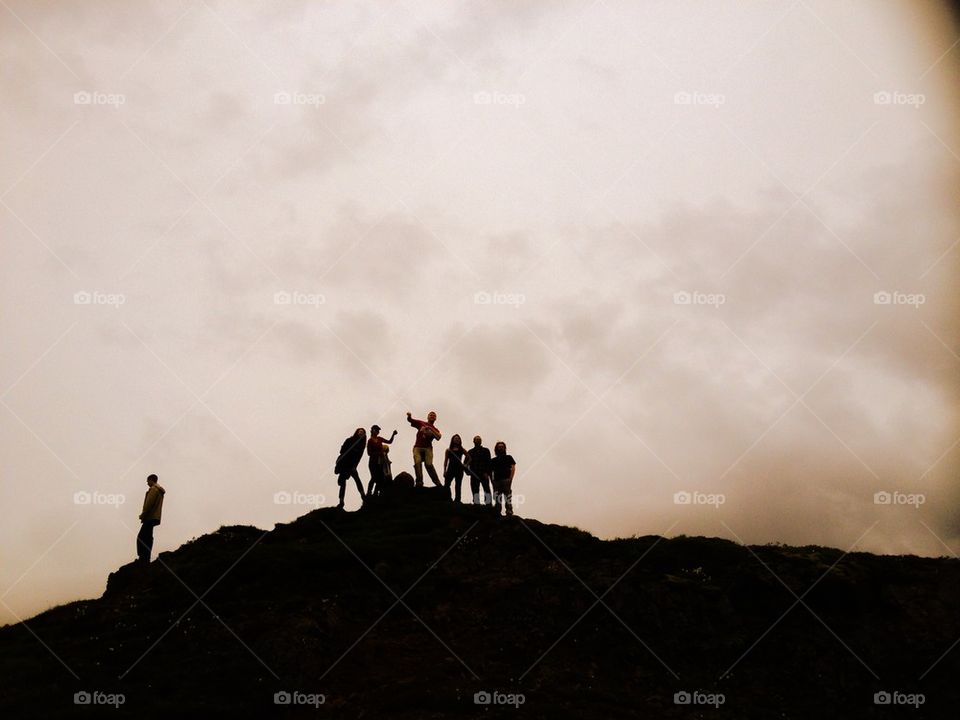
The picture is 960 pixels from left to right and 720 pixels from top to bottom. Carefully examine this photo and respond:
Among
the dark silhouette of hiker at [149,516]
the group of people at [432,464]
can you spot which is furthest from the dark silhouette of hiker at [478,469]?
the dark silhouette of hiker at [149,516]

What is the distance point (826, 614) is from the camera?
25312mm

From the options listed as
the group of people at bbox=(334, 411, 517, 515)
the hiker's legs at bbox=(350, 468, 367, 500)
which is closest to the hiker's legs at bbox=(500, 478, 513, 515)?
the group of people at bbox=(334, 411, 517, 515)

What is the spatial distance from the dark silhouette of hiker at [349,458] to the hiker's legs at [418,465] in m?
2.10

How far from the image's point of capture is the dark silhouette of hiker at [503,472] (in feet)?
105

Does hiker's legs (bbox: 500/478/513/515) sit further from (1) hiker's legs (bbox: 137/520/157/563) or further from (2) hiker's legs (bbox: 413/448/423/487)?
(1) hiker's legs (bbox: 137/520/157/563)

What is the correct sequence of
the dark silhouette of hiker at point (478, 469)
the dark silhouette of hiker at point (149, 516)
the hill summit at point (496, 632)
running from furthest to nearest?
the dark silhouette of hiker at point (478, 469) → the dark silhouette of hiker at point (149, 516) → the hill summit at point (496, 632)

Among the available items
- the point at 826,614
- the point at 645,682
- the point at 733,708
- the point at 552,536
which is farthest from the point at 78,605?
the point at 826,614

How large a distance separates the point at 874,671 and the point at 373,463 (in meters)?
18.8

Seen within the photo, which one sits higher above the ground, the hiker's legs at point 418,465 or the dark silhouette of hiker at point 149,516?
the hiker's legs at point 418,465

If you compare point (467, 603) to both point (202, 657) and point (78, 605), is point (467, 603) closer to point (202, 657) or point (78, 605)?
point (202, 657)

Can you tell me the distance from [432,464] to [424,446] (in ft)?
2.99

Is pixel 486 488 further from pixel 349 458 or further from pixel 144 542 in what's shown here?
pixel 144 542

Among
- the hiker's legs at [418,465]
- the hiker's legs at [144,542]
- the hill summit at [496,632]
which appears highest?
the hiker's legs at [418,465]

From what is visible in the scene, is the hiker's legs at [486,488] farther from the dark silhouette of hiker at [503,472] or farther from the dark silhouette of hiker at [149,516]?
the dark silhouette of hiker at [149,516]
